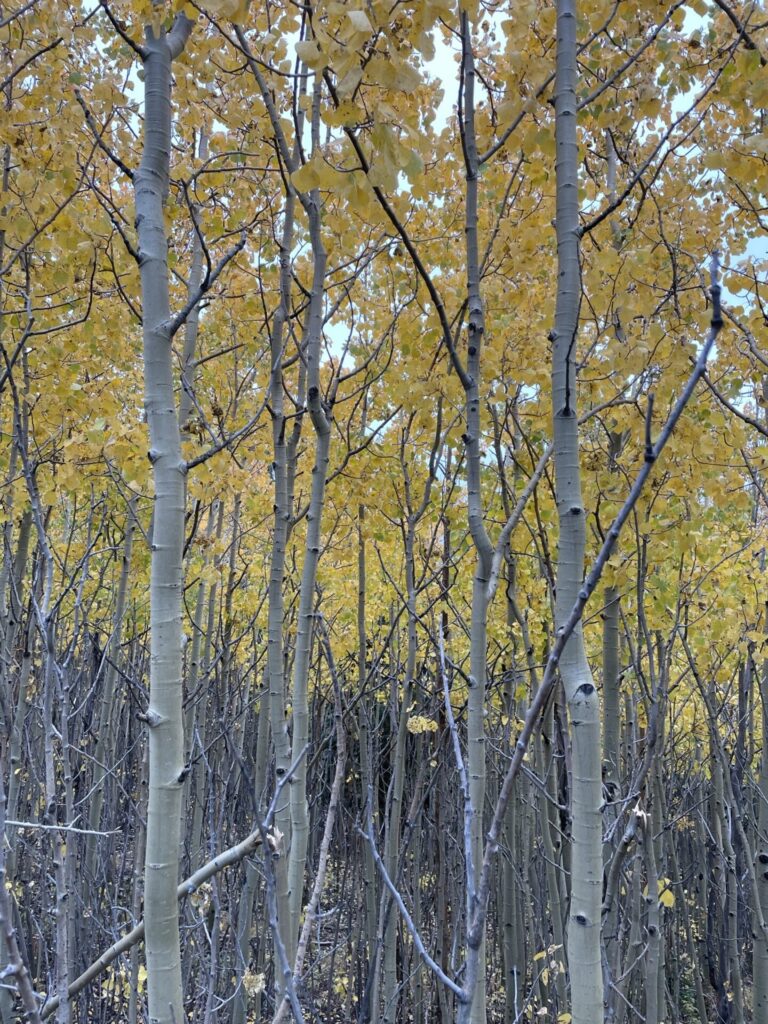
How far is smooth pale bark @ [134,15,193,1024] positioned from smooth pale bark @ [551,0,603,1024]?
0.80 meters

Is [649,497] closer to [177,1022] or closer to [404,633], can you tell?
[177,1022]

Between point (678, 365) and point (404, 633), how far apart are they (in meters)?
5.13

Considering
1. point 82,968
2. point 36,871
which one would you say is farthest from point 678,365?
point 36,871

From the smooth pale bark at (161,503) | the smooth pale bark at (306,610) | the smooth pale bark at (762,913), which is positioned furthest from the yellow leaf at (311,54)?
the smooth pale bark at (762,913)

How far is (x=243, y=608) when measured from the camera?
6512 millimetres

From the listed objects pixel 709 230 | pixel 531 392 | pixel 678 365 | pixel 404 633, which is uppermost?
pixel 709 230

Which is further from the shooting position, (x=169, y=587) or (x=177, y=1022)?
(x=169, y=587)

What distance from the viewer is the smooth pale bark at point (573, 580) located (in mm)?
1352

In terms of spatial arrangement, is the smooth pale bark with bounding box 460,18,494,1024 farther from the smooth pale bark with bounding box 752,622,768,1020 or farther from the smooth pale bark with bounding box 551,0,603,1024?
the smooth pale bark with bounding box 752,622,768,1020

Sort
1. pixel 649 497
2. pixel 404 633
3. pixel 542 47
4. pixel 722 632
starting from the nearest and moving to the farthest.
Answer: pixel 542 47 → pixel 649 497 → pixel 722 632 → pixel 404 633

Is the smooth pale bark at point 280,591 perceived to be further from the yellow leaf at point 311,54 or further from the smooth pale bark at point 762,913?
the smooth pale bark at point 762,913

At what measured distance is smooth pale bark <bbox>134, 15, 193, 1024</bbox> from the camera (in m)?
1.36

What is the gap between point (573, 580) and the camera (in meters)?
1.43

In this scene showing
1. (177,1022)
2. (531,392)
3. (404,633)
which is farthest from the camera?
(404,633)
